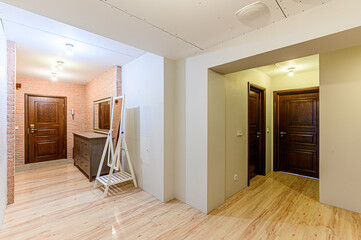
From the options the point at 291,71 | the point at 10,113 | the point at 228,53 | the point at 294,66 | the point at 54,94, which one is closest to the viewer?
the point at 228,53

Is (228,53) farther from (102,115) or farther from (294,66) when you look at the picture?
(102,115)

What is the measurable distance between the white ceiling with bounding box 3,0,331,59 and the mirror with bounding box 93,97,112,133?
Answer: 8.19 ft

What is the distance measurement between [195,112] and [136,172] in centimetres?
181

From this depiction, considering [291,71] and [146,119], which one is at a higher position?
[291,71]

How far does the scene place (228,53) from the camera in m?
2.06

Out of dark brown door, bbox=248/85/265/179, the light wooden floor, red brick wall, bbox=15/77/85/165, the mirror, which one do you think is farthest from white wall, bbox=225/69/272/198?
red brick wall, bbox=15/77/85/165

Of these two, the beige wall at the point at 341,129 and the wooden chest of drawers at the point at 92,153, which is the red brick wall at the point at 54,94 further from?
the beige wall at the point at 341,129

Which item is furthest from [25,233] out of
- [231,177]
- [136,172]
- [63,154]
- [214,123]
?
[63,154]

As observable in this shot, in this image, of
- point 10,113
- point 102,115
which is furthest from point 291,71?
point 10,113

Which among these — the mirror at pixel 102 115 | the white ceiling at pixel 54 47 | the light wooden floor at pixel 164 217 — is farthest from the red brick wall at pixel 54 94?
the light wooden floor at pixel 164 217

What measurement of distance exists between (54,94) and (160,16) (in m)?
5.32

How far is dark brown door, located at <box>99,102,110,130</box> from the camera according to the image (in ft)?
13.6

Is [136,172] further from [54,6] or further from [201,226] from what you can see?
[54,6]

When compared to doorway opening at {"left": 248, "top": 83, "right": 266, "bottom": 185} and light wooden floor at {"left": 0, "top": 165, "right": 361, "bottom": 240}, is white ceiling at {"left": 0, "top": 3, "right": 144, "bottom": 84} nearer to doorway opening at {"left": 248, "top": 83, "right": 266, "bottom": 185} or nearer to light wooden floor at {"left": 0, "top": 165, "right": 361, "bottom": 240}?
light wooden floor at {"left": 0, "top": 165, "right": 361, "bottom": 240}
